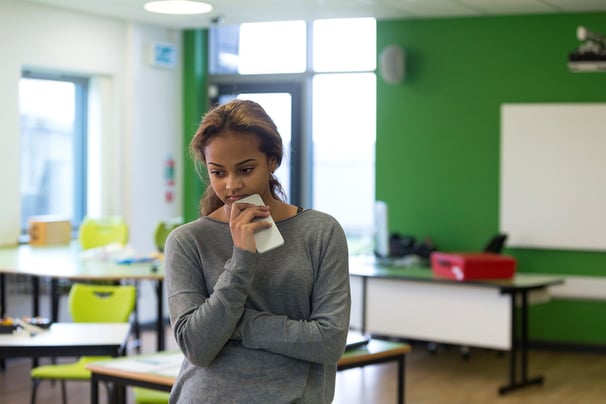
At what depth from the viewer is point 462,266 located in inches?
250

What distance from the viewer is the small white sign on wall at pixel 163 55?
855cm

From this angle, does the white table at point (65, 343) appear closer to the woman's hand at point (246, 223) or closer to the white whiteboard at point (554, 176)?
the woman's hand at point (246, 223)

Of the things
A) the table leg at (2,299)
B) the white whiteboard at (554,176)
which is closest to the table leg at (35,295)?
the table leg at (2,299)

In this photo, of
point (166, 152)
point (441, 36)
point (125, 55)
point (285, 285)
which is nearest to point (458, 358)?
point (441, 36)

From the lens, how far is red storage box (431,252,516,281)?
6.35 meters

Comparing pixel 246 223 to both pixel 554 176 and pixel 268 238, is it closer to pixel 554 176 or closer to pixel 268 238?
pixel 268 238

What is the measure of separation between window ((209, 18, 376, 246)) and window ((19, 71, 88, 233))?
1447 millimetres

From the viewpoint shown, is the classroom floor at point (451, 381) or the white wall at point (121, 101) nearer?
the classroom floor at point (451, 381)

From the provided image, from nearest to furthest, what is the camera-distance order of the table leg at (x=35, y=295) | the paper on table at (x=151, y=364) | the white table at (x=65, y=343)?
the paper on table at (x=151, y=364), the white table at (x=65, y=343), the table leg at (x=35, y=295)

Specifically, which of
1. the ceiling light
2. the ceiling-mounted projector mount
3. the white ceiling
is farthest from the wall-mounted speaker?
the ceiling-mounted projector mount

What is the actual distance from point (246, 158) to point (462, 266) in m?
4.73

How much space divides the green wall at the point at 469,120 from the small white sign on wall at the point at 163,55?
1.97 meters

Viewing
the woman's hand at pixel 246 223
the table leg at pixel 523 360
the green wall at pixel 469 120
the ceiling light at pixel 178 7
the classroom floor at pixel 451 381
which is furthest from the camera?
the green wall at pixel 469 120

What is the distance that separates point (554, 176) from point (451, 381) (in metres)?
2.11
